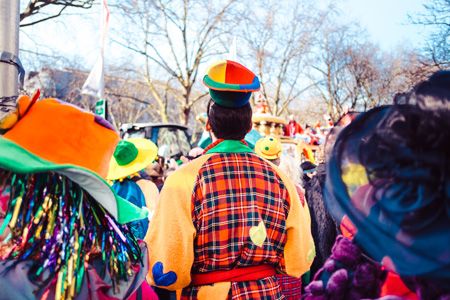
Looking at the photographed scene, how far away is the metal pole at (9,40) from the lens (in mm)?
2131

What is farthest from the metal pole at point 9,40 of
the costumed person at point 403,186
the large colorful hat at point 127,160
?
the large colorful hat at point 127,160

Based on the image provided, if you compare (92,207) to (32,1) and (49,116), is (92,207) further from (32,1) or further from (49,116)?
(32,1)

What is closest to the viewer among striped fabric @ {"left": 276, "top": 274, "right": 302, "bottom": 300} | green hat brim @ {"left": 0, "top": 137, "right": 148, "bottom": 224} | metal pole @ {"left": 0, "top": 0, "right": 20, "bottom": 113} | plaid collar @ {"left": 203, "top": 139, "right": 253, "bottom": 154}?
green hat brim @ {"left": 0, "top": 137, "right": 148, "bottom": 224}

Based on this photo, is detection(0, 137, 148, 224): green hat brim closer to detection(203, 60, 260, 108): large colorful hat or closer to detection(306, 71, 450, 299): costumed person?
detection(306, 71, 450, 299): costumed person

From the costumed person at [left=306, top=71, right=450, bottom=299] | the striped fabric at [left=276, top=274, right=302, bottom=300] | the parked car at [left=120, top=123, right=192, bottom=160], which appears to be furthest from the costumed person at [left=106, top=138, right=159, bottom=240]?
the parked car at [left=120, top=123, right=192, bottom=160]

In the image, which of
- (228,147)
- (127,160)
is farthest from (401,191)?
(127,160)

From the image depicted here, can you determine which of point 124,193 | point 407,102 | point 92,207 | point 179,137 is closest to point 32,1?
point 179,137

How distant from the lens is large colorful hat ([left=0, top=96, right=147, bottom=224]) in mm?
1366

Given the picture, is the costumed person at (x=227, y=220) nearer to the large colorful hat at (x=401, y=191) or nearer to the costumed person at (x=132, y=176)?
the large colorful hat at (x=401, y=191)

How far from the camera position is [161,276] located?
2.18 m

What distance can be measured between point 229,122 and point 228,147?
0.13m

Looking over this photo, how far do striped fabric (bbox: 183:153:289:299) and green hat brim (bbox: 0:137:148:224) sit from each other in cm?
63

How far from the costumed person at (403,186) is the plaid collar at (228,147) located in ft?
3.81

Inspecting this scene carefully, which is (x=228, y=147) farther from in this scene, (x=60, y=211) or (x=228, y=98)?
(x=60, y=211)
